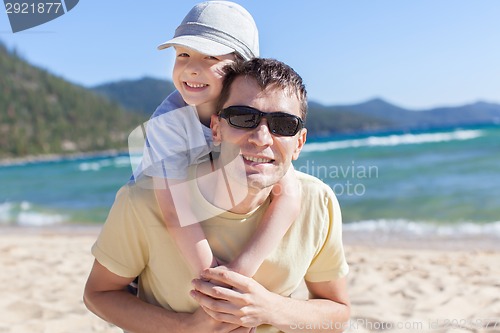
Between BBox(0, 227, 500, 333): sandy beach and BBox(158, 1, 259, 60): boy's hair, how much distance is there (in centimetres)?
117

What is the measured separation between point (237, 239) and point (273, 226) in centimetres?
15

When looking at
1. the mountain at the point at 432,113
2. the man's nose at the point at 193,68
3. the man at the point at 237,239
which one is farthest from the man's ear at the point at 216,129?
the mountain at the point at 432,113

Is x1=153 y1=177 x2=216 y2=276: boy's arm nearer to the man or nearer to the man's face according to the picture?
the man

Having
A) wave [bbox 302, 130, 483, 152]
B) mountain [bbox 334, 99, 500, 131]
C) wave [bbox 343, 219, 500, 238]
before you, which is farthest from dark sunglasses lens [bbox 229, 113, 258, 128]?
mountain [bbox 334, 99, 500, 131]

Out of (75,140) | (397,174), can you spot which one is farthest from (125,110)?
(397,174)

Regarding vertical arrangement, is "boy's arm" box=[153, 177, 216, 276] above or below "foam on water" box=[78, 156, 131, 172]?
above

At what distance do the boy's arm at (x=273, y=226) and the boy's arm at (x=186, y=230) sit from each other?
10 cm

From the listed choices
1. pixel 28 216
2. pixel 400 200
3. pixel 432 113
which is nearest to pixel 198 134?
pixel 400 200

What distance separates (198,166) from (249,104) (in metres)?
0.37

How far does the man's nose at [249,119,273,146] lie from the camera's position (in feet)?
6.15

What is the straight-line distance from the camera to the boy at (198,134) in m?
1.91

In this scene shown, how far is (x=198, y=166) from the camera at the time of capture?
212cm

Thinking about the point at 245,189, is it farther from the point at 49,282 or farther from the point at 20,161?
the point at 20,161

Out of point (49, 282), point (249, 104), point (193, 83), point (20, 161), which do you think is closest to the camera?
point (249, 104)
